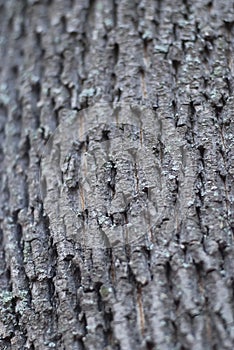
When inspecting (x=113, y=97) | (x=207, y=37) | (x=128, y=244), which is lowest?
(x=128, y=244)

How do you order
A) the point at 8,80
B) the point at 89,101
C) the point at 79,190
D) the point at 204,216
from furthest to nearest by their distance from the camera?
the point at 8,80 < the point at 89,101 < the point at 79,190 < the point at 204,216

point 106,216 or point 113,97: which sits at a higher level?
point 113,97

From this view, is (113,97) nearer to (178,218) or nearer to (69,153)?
(69,153)

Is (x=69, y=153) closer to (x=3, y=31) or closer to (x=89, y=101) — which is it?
(x=89, y=101)

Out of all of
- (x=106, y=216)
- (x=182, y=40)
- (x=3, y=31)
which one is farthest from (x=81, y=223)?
(x=3, y=31)

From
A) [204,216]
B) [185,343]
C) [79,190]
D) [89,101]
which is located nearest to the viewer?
[185,343]

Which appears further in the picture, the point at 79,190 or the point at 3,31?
the point at 3,31
